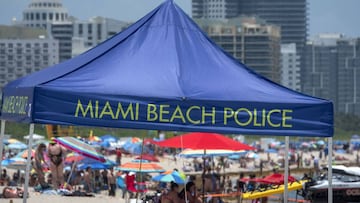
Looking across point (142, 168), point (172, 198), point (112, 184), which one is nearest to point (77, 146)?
point (142, 168)

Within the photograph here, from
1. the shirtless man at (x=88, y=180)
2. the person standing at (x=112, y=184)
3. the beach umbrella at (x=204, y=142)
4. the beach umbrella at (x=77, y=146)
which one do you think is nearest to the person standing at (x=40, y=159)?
the beach umbrella at (x=77, y=146)

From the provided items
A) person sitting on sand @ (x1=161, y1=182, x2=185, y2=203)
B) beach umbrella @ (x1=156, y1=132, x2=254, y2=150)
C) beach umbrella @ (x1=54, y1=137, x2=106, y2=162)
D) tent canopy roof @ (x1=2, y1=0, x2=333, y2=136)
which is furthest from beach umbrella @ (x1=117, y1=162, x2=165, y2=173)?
tent canopy roof @ (x1=2, y1=0, x2=333, y2=136)

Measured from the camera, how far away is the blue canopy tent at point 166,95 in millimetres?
14938

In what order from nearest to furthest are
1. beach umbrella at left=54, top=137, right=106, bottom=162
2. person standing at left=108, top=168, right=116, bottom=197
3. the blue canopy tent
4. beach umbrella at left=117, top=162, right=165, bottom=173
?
the blue canopy tent → beach umbrella at left=54, top=137, right=106, bottom=162 → beach umbrella at left=117, top=162, right=165, bottom=173 → person standing at left=108, top=168, right=116, bottom=197

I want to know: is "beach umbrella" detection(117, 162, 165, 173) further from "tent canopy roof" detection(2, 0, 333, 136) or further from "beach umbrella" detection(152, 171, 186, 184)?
"tent canopy roof" detection(2, 0, 333, 136)

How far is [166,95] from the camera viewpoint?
1498 centimetres

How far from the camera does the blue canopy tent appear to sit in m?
14.9

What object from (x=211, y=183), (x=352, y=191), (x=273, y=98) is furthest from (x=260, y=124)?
(x=211, y=183)

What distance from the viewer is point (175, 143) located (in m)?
23.7

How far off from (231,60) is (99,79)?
6.24 ft

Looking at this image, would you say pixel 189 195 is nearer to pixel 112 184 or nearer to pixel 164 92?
pixel 164 92

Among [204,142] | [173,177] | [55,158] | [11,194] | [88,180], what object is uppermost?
[204,142]

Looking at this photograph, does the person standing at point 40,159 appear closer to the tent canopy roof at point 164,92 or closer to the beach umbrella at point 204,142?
the beach umbrella at point 204,142

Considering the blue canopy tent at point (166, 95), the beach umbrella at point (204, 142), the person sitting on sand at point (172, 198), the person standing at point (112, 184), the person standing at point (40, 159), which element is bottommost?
the person standing at point (112, 184)
